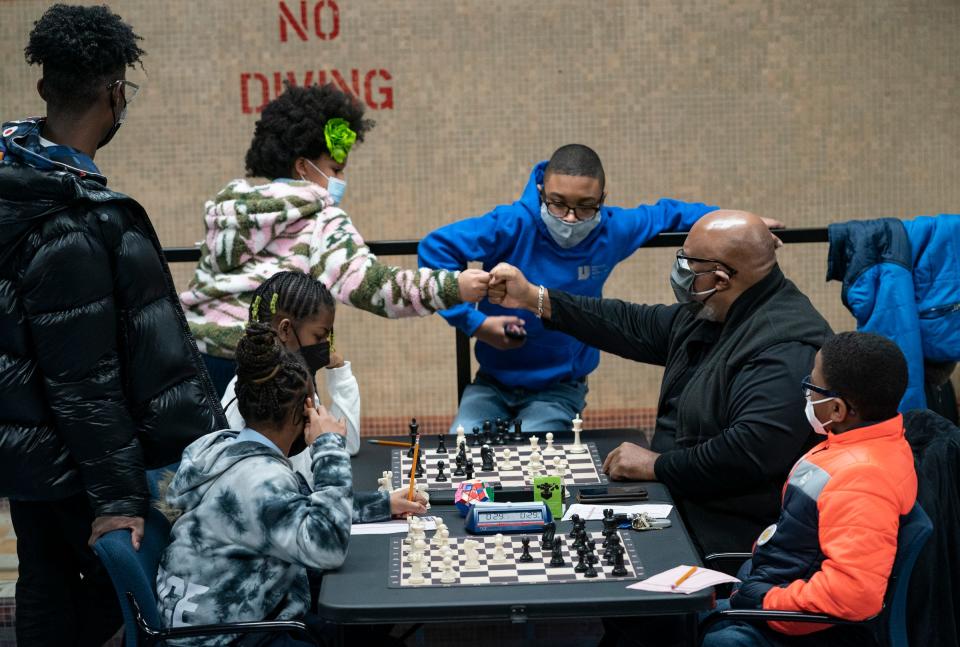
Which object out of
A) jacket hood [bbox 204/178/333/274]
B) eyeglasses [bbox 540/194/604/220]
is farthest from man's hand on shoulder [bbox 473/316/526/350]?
→ jacket hood [bbox 204/178/333/274]

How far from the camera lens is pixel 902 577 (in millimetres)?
2592

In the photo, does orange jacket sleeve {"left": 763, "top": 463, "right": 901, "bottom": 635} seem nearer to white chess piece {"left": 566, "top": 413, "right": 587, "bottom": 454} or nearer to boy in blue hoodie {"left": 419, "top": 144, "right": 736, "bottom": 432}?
white chess piece {"left": 566, "top": 413, "right": 587, "bottom": 454}

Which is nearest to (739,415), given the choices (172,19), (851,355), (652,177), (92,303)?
(851,355)

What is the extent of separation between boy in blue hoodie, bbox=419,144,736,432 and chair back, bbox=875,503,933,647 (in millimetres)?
1625

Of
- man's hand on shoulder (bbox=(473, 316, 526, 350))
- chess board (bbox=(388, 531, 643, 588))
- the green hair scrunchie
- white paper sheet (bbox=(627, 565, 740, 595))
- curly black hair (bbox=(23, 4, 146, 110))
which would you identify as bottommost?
chess board (bbox=(388, 531, 643, 588))

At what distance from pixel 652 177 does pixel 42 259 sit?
4262mm

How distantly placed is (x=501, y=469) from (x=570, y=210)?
1.09 meters

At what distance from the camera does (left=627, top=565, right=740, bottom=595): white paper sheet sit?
2438mm

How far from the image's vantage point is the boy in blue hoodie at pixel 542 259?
4113 millimetres

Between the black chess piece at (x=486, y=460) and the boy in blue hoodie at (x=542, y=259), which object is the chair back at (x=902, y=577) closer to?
the black chess piece at (x=486, y=460)

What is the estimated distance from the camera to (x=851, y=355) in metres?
2.68

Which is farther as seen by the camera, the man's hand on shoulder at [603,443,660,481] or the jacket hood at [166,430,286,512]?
the man's hand on shoulder at [603,443,660,481]

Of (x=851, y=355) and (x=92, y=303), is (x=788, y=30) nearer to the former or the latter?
(x=851, y=355)

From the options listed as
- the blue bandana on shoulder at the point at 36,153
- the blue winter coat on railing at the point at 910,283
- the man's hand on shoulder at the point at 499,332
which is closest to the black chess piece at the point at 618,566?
the blue bandana on shoulder at the point at 36,153
